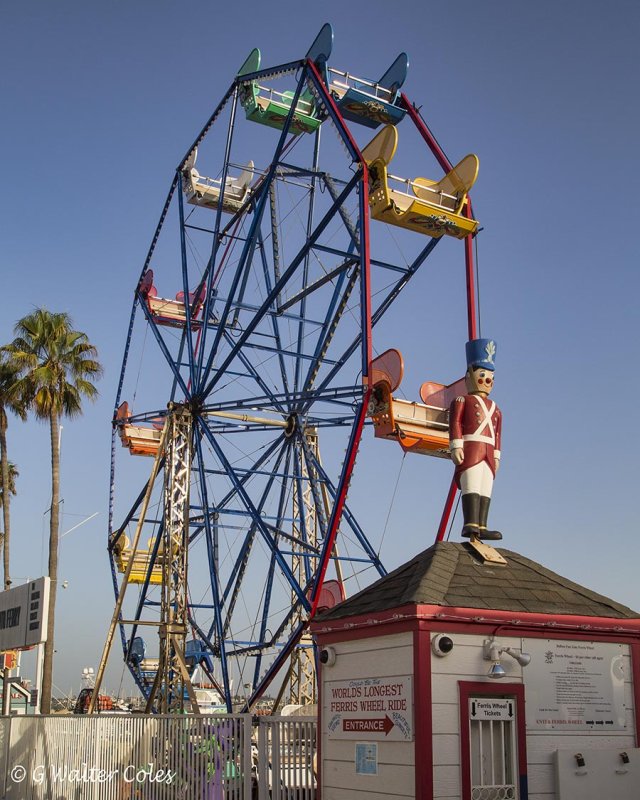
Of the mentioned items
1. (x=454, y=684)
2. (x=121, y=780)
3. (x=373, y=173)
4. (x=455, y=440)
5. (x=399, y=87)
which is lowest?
(x=121, y=780)

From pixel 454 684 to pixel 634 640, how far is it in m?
2.55

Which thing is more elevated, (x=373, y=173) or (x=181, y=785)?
(x=373, y=173)

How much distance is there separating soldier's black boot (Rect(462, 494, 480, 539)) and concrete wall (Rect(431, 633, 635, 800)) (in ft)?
7.50

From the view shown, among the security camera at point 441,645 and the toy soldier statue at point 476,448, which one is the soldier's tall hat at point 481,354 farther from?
the security camera at point 441,645

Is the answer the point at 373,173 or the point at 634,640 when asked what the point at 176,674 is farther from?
the point at 634,640

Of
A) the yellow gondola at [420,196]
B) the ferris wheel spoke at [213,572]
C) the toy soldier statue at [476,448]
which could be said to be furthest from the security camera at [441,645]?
the ferris wheel spoke at [213,572]

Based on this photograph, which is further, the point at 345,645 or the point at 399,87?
the point at 399,87

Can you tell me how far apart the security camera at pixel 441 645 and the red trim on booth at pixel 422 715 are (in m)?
0.05

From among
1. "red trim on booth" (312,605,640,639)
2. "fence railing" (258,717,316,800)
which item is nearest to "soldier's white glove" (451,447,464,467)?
"red trim on booth" (312,605,640,639)

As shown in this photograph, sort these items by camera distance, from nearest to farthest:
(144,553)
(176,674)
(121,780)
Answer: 1. (121,780)
2. (176,674)
3. (144,553)

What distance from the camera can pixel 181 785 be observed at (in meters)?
13.9

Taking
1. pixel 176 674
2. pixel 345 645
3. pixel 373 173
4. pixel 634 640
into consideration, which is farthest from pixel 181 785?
→ pixel 373 173

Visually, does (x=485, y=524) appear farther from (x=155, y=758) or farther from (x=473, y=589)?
(x=155, y=758)

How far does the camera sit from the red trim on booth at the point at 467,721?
9.68 metres
